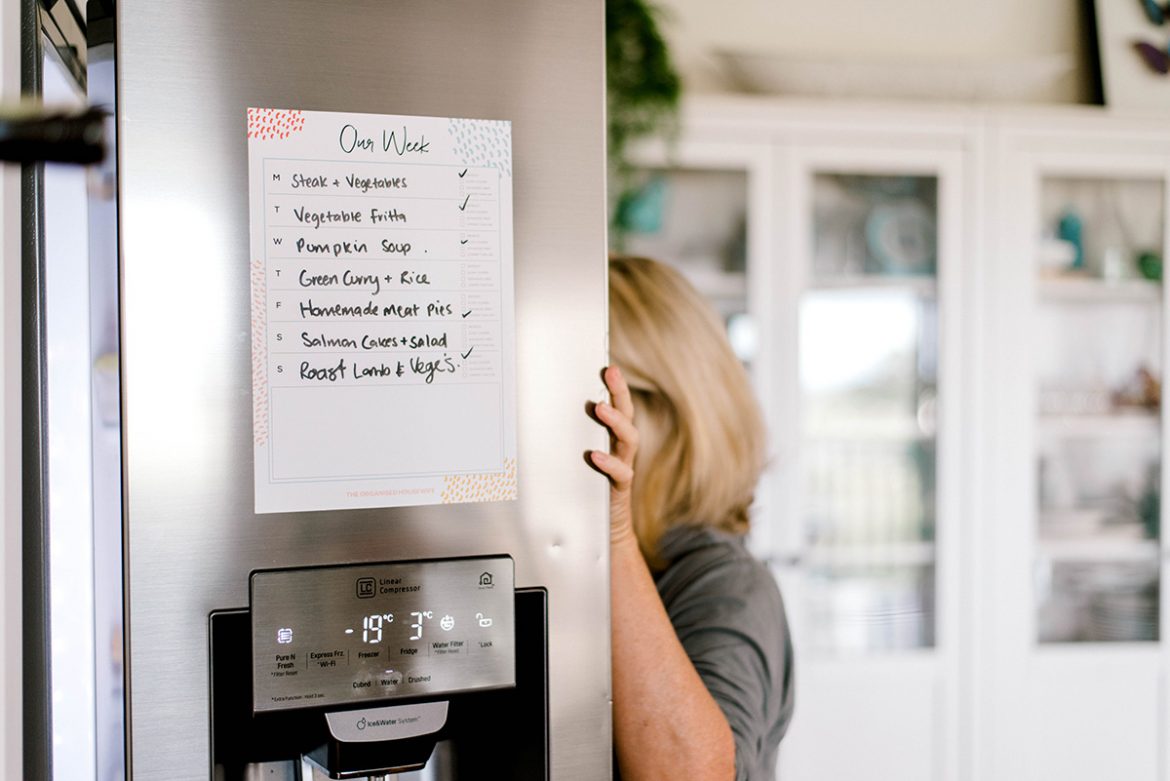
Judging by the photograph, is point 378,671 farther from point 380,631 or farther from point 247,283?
point 247,283

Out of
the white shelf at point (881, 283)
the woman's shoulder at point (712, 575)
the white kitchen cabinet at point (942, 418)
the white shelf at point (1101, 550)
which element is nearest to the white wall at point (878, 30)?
the white kitchen cabinet at point (942, 418)

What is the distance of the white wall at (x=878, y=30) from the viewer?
2.47 metres

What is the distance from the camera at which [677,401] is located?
1227 millimetres

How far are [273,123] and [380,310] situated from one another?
0.50 ft

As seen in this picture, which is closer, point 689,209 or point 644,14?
point 644,14

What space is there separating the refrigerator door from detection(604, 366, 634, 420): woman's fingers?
0.07 feet

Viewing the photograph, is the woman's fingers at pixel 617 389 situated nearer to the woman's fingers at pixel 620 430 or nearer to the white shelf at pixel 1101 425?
the woman's fingers at pixel 620 430

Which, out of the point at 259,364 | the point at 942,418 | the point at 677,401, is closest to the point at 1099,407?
the point at 942,418

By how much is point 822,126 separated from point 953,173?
34 cm

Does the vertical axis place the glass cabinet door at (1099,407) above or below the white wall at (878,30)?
below

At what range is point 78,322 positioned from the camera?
85 cm

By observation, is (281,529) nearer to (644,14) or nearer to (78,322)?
(78,322)

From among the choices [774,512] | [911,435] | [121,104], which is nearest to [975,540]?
[911,435]

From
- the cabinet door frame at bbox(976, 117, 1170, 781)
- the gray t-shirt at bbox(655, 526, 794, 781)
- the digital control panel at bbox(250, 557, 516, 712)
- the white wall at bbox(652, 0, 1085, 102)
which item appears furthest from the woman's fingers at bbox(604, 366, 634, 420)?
the white wall at bbox(652, 0, 1085, 102)
